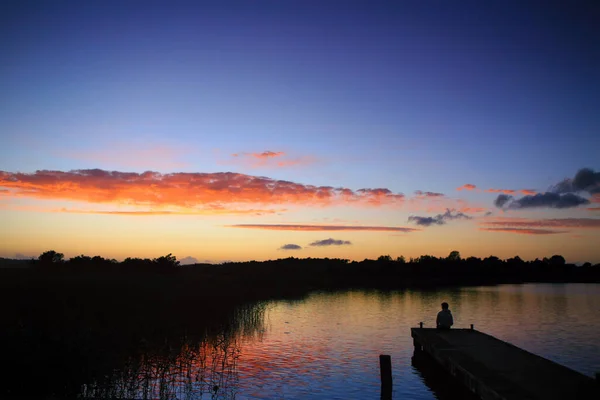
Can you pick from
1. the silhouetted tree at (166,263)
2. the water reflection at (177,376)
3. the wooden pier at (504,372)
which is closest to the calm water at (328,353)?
the water reflection at (177,376)

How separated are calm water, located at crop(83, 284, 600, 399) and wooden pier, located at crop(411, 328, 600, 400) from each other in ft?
6.39

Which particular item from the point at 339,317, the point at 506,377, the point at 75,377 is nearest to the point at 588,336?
the point at 339,317

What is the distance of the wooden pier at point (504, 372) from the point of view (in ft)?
44.7

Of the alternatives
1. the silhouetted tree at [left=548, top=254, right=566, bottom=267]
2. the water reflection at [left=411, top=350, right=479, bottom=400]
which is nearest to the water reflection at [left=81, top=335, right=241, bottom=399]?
the water reflection at [left=411, top=350, right=479, bottom=400]

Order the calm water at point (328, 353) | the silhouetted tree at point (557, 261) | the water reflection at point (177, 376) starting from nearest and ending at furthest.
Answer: the water reflection at point (177, 376), the calm water at point (328, 353), the silhouetted tree at point (557, 261)

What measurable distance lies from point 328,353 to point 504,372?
13.0 m

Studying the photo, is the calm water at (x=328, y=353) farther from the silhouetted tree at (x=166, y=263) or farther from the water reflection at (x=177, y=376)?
the silhouetted tree at (x=166, y=263)

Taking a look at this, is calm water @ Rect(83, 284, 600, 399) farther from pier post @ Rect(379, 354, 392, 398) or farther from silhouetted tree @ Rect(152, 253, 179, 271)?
silhouetted tree @ Rect(152, 253, 179, 271)

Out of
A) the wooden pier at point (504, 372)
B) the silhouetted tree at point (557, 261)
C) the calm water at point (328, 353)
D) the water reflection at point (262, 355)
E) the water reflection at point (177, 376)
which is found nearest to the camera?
the wooden pier at point (504, 372)

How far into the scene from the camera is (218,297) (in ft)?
161

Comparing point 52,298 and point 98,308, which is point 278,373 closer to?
point 98,308

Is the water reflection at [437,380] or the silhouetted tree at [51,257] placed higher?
the silhouetted tree at [51,257]

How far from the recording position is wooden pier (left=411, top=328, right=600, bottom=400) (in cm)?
1362

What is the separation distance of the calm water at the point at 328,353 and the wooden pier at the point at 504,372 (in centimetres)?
195
